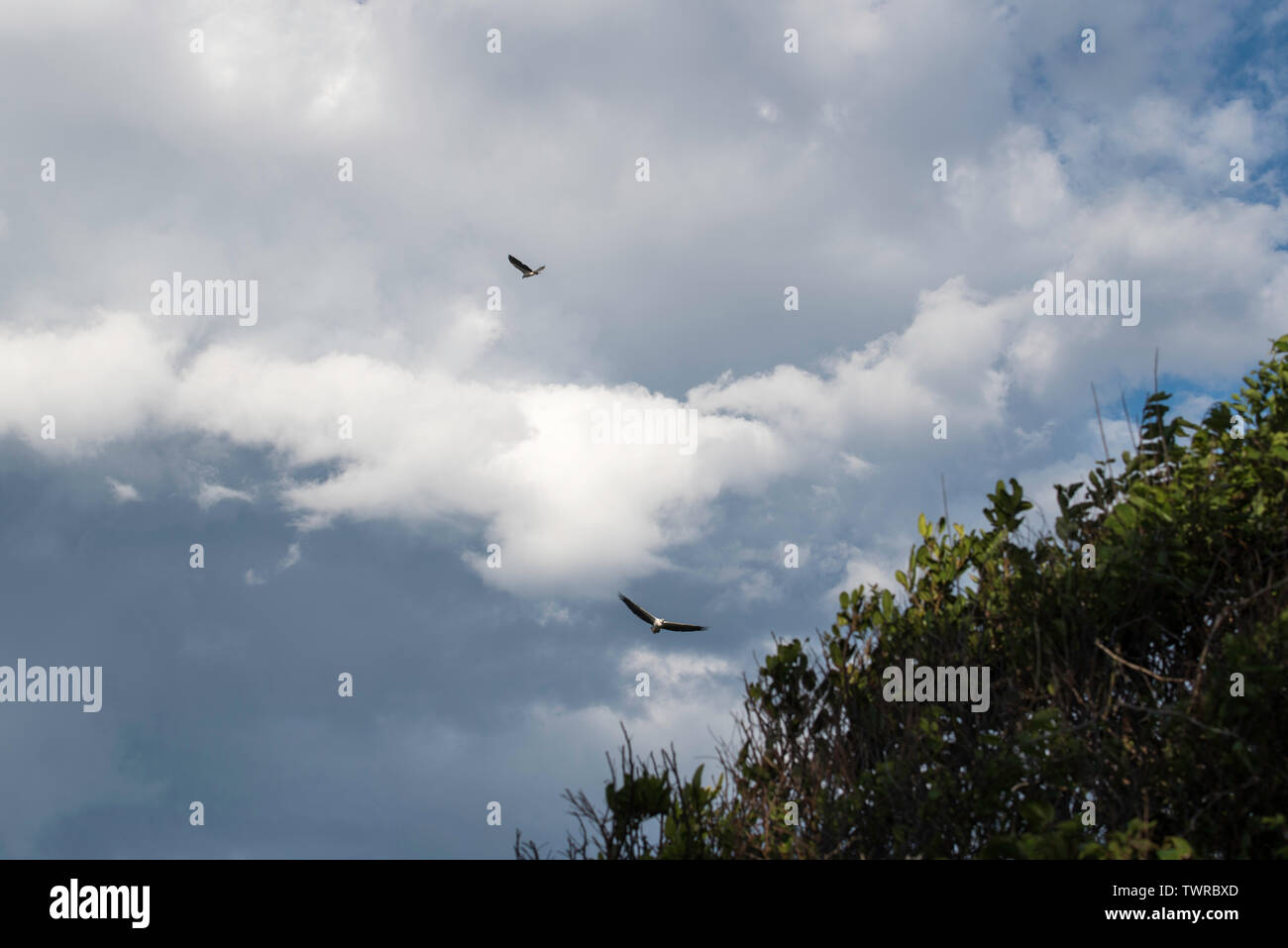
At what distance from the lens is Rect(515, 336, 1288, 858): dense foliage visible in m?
5.48

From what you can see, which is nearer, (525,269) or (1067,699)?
(1067,699)

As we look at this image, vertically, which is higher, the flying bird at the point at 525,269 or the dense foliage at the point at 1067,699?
the flying bird at the point at 525,269

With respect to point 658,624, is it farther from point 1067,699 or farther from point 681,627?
point 1067,699

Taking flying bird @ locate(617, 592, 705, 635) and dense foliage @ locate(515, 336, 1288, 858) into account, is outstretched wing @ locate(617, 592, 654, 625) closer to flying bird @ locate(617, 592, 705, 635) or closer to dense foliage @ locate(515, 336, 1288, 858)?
flying bird @ locate(617, 592, 705, 635)

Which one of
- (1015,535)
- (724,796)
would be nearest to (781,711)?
(724,796)

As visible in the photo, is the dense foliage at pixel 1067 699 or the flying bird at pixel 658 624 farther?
the flying bird at pixel 658 624

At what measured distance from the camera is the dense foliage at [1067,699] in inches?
216

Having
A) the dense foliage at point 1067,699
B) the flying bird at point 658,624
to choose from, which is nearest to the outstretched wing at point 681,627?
the flying bird at point 658,624

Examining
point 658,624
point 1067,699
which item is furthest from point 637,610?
point 1067,699

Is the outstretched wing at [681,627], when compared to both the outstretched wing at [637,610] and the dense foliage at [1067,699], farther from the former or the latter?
the dense foliage at [1067,699]

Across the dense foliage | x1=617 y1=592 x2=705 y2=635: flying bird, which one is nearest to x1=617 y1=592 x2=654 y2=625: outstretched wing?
x1=617 y1=592 x2=705 y2=635: flying bird

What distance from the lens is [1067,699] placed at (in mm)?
6891
